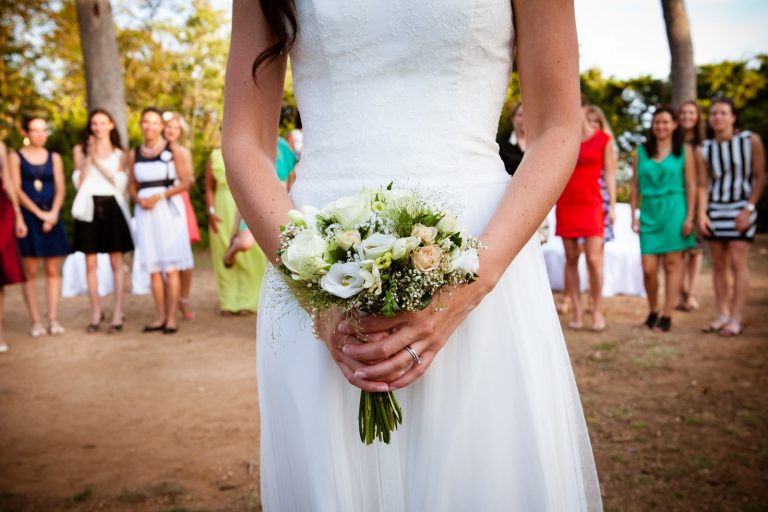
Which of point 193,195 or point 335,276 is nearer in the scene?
point 335,276

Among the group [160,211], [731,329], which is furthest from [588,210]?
[160,211]

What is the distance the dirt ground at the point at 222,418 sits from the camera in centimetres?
407

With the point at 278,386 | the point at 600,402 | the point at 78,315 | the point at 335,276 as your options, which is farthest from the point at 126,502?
the point at 78,315

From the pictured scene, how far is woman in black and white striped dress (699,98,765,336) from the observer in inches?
301

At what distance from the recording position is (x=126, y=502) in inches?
157

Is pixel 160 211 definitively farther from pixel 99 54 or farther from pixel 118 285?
pixel 99 54

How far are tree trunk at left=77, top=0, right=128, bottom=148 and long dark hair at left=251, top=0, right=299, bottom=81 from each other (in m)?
10.9

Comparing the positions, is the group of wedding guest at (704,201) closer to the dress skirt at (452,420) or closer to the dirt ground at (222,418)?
the dirt ground at (222,418)

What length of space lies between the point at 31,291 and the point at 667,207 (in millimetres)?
7748

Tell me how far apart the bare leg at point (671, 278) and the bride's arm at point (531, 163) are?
22.0ft

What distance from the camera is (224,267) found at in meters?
9.48

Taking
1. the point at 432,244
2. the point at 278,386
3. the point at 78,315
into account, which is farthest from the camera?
the point at 78,315

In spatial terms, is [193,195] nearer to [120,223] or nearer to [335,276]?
[120,223]

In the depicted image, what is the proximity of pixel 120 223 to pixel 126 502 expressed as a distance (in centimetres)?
549
